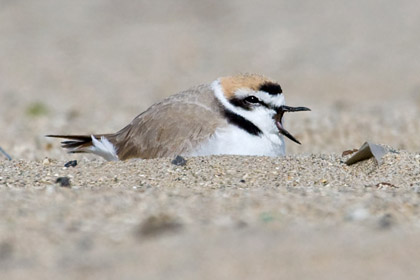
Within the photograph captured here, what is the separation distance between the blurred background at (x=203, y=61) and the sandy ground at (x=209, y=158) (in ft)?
0.13

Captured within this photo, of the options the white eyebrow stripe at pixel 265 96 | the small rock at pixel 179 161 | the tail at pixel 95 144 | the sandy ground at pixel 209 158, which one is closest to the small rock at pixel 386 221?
the sandy ground at pixel 209 158

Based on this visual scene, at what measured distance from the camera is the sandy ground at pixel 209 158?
3.19 meters

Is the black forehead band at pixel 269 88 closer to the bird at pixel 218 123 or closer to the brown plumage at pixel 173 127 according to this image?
the bird at pixel 218 123

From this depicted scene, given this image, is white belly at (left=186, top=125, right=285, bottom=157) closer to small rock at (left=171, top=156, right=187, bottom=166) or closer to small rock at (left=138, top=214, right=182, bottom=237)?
small rock at (left=171, top=156, right=187, bottom=166)

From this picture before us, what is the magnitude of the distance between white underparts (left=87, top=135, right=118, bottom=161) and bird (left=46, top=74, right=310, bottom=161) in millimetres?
141


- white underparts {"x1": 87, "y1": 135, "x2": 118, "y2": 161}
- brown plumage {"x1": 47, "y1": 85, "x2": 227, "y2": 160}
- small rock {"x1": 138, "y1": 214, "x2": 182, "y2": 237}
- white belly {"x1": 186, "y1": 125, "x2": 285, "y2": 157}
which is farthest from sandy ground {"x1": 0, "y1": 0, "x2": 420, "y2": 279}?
white underparts {"x1": 87, "y1": 135, "x2": 118, "y2": 161}

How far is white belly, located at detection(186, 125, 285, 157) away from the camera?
5.46m

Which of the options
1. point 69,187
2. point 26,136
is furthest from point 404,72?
point 69,187

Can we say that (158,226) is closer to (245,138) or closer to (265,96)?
(245,138)

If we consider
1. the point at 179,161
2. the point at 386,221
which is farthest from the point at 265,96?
the point at 386,221

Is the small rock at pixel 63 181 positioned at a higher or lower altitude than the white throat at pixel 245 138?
lower

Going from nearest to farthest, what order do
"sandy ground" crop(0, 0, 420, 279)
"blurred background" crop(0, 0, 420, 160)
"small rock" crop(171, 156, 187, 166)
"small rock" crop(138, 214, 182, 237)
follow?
"sandy ground" crop(0, 0, 420, 279)
"small rock" crop(138, 214, 182, 237)
"small rock" crop(171, 156, 187, 166)
"blurred background" crop(0, 0, 420, 160)

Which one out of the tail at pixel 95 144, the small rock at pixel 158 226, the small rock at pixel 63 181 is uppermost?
the tail at pixel 95 144

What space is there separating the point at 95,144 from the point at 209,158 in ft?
4.19
